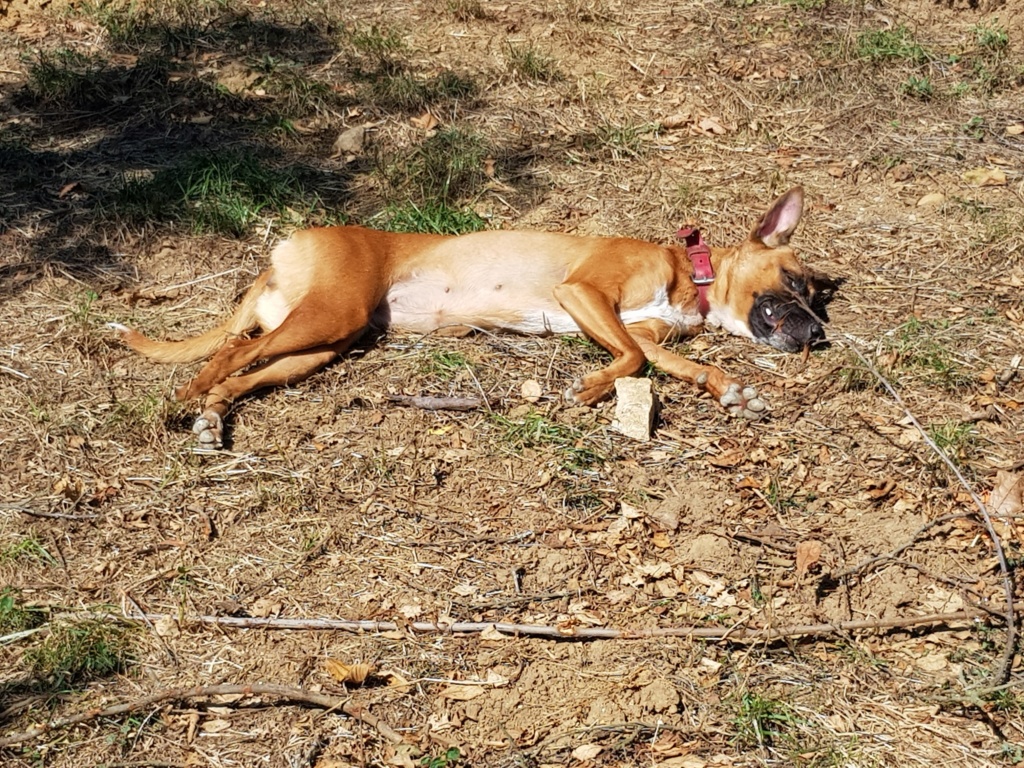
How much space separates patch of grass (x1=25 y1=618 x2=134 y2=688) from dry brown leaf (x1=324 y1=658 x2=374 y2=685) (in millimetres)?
797

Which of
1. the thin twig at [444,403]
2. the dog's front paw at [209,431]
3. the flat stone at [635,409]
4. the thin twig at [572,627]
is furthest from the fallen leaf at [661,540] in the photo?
the dog's front paw at [209,431]

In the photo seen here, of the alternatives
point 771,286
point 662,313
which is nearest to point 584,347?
point 662,313

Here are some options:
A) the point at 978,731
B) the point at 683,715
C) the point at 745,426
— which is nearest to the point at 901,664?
the point at 978,731

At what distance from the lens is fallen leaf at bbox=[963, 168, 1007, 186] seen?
26.6 ft

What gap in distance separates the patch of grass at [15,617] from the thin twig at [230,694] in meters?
0.54

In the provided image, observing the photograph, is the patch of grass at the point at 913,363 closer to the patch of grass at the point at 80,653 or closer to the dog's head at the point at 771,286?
the dog's head at the point at 771,286

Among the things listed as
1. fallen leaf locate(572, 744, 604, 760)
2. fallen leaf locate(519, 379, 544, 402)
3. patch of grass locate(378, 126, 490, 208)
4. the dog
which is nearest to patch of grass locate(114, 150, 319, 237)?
patch of grass locate(378, 126, 490, 208)

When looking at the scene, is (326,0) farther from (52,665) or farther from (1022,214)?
(52,665)

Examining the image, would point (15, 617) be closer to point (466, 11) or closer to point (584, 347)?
point (584, 347)

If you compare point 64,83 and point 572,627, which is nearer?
point 572,627

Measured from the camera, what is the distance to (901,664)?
14.8 ft

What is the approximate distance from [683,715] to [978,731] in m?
Result: 1.10

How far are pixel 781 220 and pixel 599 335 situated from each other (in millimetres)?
1594

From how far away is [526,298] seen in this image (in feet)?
23.1
